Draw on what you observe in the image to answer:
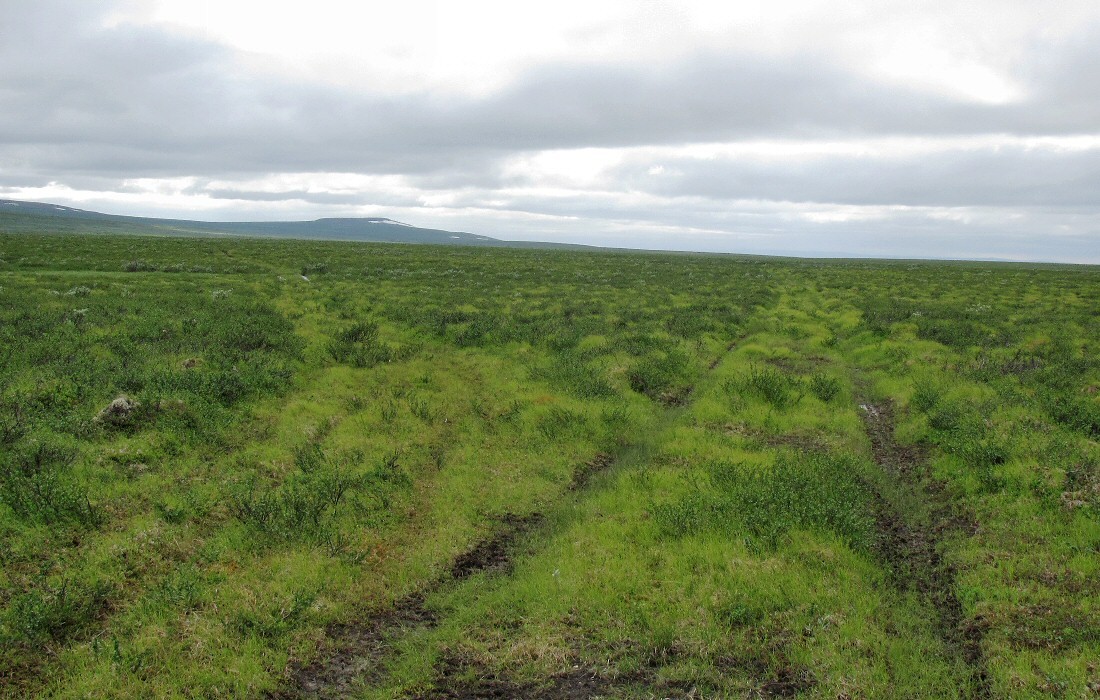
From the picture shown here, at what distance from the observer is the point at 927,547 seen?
9.07 m

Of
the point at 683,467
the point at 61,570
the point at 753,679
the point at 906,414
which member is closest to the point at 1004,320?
the point at 906,414

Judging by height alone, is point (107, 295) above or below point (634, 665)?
above

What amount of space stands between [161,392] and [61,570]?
559 centimetres

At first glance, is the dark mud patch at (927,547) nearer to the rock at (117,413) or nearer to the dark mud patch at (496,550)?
the dark mud patch at (496,550)

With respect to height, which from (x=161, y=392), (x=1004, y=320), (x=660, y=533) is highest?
(x=1004, y=320)

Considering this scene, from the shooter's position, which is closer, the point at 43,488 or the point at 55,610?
the point at 55,610

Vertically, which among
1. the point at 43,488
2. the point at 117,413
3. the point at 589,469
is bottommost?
the point at 589,469

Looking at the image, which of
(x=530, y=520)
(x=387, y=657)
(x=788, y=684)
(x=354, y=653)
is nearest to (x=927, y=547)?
(x=788, y=684)

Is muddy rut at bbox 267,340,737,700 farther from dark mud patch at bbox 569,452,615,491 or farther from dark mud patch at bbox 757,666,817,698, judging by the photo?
dark mud patch at bbox 569,452,615,491

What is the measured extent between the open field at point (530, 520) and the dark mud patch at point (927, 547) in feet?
0.16

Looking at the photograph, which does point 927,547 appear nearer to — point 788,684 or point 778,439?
point 788,684

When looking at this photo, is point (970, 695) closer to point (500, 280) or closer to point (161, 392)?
point (161, 392)

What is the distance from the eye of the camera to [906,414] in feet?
50.0

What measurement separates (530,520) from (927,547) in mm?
6162
